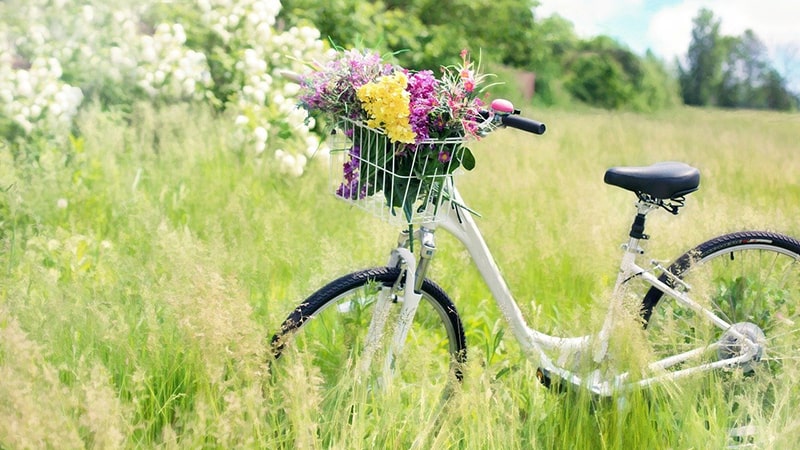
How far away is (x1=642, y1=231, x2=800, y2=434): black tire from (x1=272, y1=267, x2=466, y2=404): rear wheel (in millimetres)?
723

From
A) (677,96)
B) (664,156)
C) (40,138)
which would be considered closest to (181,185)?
(40,138)

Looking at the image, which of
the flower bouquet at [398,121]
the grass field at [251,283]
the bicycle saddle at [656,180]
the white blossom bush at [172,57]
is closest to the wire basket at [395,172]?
the flower bouquet at [398,121]

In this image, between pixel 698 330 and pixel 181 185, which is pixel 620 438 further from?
pixel 181 185

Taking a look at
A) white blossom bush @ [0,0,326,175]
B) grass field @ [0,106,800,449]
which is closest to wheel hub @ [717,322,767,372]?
grass field @ [0,106,800,449]

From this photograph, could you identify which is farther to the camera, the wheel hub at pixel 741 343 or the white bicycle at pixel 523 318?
the wheel hub at pixel 741 343

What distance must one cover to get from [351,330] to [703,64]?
12.7 meters

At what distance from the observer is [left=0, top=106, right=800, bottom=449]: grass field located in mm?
2381

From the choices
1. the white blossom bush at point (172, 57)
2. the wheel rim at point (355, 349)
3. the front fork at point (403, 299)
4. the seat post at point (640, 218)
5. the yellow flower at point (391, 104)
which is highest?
the yellow flower at point (391, 104)

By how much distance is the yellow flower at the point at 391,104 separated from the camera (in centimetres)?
230

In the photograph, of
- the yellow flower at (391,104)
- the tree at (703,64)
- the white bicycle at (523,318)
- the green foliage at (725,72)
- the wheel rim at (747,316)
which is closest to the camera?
the yellow flower at (391,104)

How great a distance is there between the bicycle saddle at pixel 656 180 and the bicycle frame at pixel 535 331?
0.26ft

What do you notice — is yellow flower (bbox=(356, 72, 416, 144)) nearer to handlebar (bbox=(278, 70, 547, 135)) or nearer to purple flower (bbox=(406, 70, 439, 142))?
purple flower (bbox=(406, 70, 439, 142))

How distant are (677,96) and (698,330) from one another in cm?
1211

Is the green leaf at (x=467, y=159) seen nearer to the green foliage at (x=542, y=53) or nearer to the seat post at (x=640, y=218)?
the seat post at (x=640, y=218)
